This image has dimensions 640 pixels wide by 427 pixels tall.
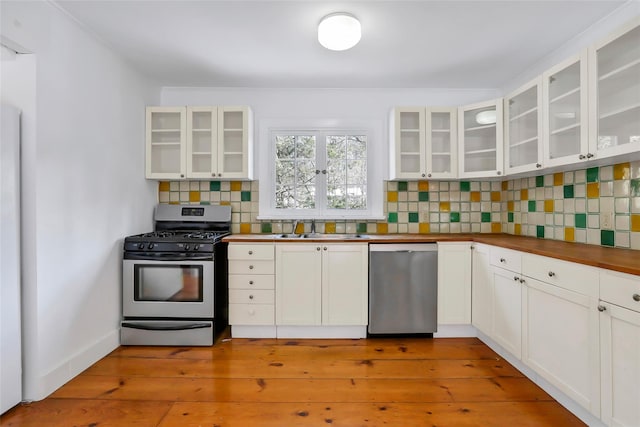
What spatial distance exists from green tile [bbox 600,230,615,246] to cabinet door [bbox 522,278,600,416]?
675 mm

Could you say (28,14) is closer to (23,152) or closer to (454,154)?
(23,152)

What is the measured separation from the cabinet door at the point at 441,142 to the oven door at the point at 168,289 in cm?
220

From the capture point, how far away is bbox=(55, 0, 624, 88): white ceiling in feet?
6.47

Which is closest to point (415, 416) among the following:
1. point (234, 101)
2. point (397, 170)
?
point (397, 170)

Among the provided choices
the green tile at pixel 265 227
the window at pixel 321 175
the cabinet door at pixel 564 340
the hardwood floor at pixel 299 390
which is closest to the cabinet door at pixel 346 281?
the hardwood floor at pixel 299 390

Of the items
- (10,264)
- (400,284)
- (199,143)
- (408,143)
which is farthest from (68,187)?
(408,143)

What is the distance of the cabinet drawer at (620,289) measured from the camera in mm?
1321

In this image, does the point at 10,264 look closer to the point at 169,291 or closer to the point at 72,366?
the point at 72,366

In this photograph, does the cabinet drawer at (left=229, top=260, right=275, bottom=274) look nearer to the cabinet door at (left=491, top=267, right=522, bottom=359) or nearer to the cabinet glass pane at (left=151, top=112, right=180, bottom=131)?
the cabinet glass pane at (left=151, top=112, right=180, bottom=131)

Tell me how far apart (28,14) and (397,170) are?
2762mm

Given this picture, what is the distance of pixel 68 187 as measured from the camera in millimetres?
2076

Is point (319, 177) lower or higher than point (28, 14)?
lower

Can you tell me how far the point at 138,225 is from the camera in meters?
2.92

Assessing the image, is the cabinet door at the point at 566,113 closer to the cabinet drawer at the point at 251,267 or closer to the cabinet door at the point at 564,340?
the cabinet door at the point at 564,340
